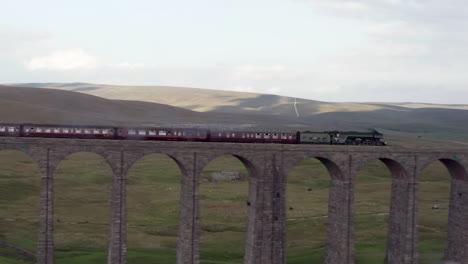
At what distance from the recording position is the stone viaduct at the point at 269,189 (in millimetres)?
45312

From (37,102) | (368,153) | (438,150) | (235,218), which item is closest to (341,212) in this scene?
(368,153)

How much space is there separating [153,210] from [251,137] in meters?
26.3

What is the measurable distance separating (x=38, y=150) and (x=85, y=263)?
1240 centimetres

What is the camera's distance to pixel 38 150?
4469 centimetres

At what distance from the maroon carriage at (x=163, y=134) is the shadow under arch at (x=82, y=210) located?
7484 millimetres

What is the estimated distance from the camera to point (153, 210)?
245 ft

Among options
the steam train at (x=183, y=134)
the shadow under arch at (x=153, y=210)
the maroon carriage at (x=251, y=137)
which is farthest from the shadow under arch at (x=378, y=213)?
the shadow under arch at (x=153, y=210)

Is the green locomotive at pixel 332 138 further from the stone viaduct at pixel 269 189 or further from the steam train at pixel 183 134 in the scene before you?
the stone viaduct at pixel 269 189

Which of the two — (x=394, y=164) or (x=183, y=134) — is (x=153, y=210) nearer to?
(x=183, y=134)

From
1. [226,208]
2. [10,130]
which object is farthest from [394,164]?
[10,130]

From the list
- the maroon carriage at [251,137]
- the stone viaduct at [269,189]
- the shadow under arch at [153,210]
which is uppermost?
the maroon carriage at [251,137]

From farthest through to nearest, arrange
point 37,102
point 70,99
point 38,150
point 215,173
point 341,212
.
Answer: point 70,99 < point 37,102 < point 215,173 < point 341,212 < point 38,150

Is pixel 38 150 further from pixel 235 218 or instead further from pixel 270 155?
pixel 235 218

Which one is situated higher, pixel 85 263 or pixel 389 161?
pixel 389 161
